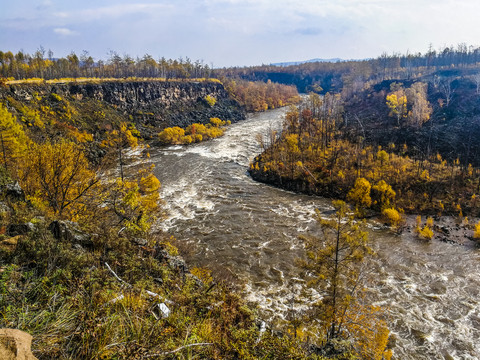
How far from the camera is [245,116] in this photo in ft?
355

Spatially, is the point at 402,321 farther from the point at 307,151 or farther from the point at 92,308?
the point at 307,151

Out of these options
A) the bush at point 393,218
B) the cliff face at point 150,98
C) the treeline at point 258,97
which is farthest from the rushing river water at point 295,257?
the treeline at point 258,97

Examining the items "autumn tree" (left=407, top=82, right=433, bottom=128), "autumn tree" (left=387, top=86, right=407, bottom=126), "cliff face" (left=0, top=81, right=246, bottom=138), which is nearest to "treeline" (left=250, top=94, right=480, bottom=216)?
"autumn tree" (left=407, top=82, right=433, bottom=128)

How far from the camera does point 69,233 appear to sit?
1109cm

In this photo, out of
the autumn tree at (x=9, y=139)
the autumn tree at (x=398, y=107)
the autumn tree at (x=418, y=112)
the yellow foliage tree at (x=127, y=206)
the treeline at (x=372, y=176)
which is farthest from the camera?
the autumn tree at (x=398, y=107)

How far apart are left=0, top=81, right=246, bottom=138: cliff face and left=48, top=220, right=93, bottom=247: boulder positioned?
5286 cm

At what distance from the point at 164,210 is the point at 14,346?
27.9 m

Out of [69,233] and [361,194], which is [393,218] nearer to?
[361,194]

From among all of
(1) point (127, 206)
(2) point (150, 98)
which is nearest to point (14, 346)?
(1) point (127, 206)

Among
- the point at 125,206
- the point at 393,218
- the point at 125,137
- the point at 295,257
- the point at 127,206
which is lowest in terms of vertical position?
the point at 295,257

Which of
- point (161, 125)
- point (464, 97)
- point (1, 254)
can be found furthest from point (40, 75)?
point (464, 97)

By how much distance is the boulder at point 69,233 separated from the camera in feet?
35.0

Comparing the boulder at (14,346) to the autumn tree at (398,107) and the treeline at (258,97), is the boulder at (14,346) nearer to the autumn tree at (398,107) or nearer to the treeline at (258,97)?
the autumn tree at (398,107)

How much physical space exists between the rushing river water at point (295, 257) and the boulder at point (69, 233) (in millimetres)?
10998
